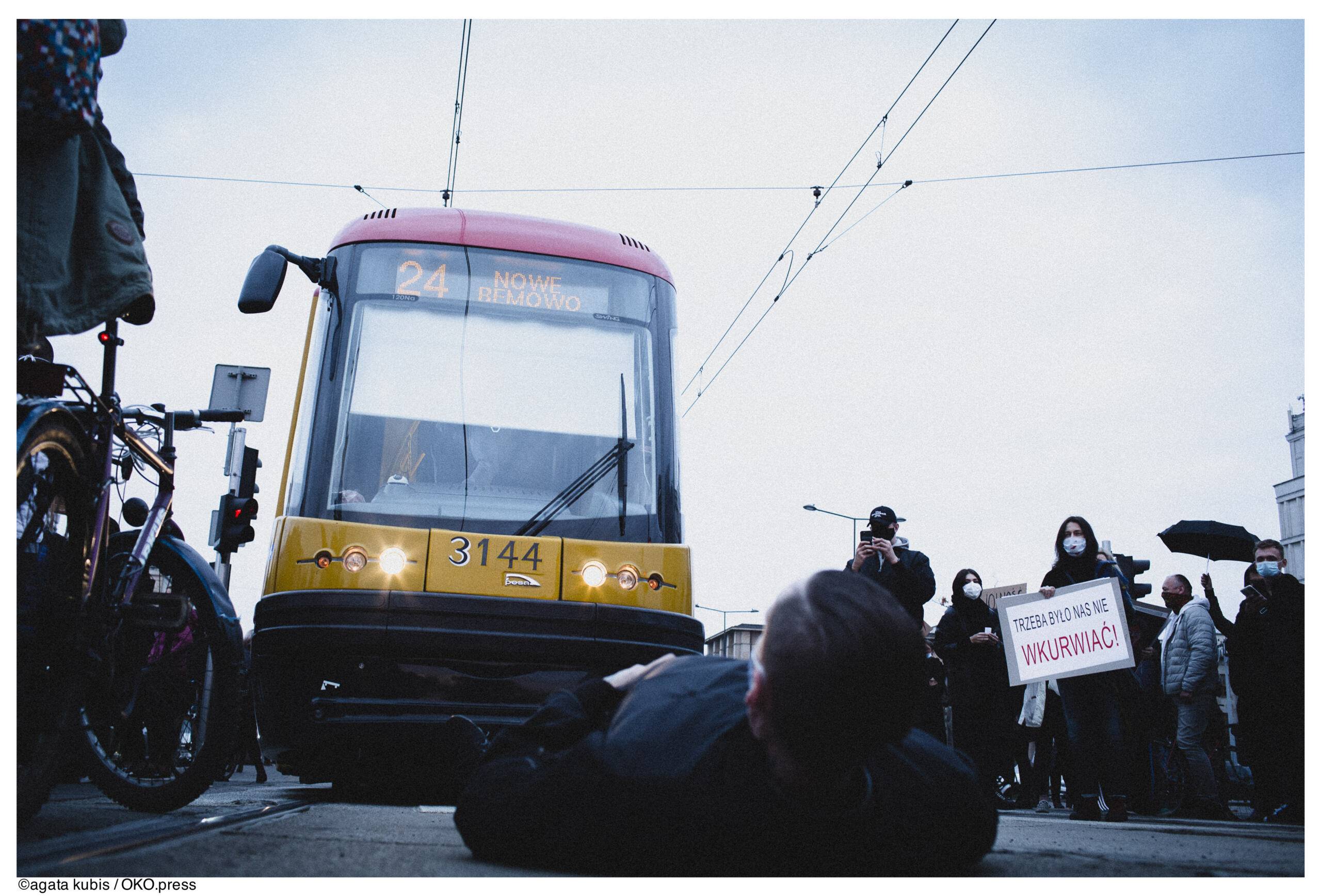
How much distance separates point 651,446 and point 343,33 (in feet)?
11.1

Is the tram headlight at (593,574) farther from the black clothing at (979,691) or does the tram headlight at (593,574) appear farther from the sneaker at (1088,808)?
the black clothing at (979,691)

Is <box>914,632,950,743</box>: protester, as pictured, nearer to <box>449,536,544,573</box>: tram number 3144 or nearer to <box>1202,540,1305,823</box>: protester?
<box>1202,540,1305,823</box>: protester

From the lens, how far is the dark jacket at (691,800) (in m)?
2.21

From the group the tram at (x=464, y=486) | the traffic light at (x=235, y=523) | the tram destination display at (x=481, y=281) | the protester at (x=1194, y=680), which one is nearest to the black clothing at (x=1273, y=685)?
the protester at (x=1194, y=680)

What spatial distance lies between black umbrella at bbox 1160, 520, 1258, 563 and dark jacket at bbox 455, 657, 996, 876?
8710 millimetres

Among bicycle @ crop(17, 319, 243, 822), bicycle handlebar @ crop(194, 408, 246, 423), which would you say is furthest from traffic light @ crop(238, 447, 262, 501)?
bicycle @ crop(17, 319, 243, 822)

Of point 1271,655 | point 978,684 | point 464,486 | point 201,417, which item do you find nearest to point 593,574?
point 464,486

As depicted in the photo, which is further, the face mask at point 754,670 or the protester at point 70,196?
the protester at point 70,196

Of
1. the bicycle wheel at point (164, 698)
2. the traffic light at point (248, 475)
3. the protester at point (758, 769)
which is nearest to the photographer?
the protester at point (758, 769)

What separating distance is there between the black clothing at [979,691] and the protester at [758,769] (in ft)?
19.6

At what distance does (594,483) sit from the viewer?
6238mm

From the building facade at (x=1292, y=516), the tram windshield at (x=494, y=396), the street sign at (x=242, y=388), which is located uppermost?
the building facade at (x=1292, y=516)

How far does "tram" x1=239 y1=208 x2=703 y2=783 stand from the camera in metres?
5.45
